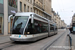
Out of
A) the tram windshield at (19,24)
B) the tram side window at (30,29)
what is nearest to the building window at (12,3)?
the tram windshield at (19,24)

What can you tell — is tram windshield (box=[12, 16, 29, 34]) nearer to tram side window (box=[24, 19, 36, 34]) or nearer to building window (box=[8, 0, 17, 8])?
tram side window (box=[24, 19, 36, 34])

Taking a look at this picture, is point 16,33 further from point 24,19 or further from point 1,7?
point 1,7

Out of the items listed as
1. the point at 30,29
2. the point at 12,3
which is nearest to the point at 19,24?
the point at 30,29

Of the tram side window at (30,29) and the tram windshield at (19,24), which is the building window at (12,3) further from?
the tram side window at (30,29)

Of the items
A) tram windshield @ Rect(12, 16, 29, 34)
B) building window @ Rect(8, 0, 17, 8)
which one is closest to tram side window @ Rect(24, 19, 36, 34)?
tram windshield @ Rect(12, 16, 29, 34)

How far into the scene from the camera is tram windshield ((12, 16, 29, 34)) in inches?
422

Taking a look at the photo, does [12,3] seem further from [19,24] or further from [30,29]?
A: [30,29]

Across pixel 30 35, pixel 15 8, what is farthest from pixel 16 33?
pixel 15 8

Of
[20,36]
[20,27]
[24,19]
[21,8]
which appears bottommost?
[20,36]

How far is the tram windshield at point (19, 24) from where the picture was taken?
35.1ft

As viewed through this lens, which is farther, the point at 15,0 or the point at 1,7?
the point at 15,0

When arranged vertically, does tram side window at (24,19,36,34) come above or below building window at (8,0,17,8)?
below

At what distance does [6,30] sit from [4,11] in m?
3.40

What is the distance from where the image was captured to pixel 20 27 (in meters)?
10.8
